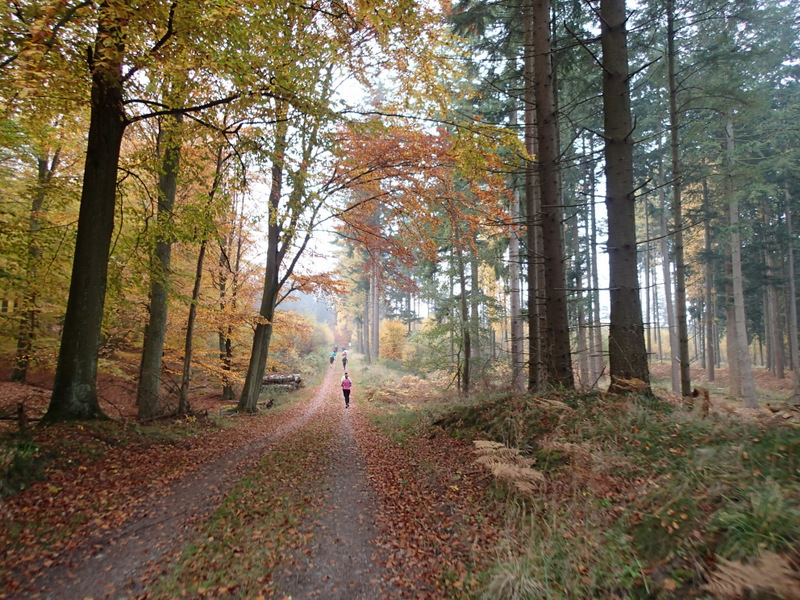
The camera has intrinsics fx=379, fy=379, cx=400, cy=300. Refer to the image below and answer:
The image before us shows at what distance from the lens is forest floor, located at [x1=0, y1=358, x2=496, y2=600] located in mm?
3502

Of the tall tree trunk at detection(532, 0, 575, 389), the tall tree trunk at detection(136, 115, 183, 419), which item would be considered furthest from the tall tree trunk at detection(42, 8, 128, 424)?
the tall tree trunk at detection(532, 0, 575, 389)

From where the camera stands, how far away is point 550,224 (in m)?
7.61

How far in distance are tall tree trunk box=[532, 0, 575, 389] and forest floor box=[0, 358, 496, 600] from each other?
2.54 metres

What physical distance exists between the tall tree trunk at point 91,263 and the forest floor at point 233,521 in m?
0.63

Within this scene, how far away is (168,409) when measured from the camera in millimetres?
11609

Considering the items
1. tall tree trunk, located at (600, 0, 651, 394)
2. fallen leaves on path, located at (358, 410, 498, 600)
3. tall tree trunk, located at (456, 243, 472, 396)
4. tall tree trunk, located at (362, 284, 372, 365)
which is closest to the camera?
fallen leaves on path, located at (358, 410, 498, 600)

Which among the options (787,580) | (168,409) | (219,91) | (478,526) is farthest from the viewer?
(168,409)

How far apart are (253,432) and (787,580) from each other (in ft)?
33.2

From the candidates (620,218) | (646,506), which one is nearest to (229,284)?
(620,218)

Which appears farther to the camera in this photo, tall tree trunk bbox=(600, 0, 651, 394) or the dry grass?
tall tree trunk bbox=(600, 0, 651, 394)

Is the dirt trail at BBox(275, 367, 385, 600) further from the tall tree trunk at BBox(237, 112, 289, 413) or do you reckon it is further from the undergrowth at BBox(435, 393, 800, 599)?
the tall tree trunk at BBox(237, 112, 289, 413)

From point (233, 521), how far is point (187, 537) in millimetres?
559

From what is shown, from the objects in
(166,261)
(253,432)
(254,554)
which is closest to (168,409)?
(253,432)

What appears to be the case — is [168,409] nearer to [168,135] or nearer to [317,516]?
[168,135]
